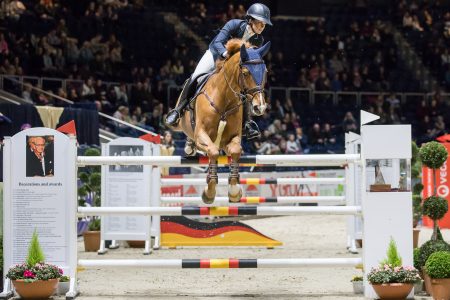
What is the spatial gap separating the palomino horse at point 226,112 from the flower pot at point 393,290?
1.39 m

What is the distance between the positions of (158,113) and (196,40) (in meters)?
4.39

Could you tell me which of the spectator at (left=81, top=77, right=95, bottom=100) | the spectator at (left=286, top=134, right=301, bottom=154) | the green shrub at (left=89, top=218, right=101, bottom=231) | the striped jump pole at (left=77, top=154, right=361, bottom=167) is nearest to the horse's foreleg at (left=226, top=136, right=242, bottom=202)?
the striped jump pole at (left=77, top=154, right=361, bottom=167)

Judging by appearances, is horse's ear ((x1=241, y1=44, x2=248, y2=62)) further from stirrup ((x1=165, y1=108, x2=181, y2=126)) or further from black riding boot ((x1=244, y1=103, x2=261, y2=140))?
stirrup ((x1=165, y1=108, x2=181, y2=126))

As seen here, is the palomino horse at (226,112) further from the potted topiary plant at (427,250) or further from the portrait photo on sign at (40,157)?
the potted topiary plant at (427,250)

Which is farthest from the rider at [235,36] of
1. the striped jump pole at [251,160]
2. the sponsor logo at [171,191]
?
the sponsor logo at [171,191]

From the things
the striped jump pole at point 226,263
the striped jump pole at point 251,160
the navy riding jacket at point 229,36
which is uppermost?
the navy riding jacket at point 229,36

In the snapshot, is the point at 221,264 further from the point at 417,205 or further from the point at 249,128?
the point at 417,205

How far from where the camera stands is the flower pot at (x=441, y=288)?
676 centimetres

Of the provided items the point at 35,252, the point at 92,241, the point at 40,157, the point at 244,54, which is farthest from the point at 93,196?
the point at 244,54

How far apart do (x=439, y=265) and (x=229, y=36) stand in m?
2.67

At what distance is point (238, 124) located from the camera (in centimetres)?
726

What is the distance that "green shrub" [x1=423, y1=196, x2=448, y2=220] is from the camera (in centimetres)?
739

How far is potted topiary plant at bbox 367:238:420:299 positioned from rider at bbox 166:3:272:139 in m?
1.77

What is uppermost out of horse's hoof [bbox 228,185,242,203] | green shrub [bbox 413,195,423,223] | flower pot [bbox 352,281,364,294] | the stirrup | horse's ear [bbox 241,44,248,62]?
horse's ear [bbox 241,44,248,62]
